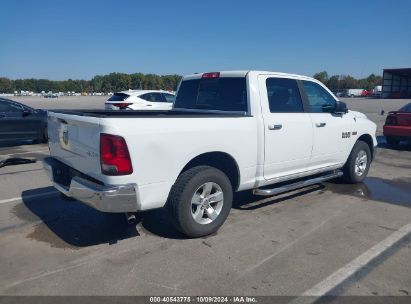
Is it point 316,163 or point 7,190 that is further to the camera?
point 7,190

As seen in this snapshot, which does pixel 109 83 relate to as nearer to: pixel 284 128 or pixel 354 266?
pixel 284 128

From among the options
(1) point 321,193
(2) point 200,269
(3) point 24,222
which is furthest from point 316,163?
(3) point 24,222

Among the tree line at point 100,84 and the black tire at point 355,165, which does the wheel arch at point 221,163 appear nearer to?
the black tire at point 355,165

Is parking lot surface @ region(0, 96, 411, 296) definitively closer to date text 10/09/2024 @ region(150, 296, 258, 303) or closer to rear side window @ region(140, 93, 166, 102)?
date text 10/09/2024 @ region(150, 296, 258, 303)

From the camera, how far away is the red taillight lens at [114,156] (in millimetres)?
3436

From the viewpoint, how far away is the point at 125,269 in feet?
11.6

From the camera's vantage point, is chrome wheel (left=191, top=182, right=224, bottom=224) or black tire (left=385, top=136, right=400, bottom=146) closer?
chrome wheel (left=191, top=182, right=224, bottom=224)

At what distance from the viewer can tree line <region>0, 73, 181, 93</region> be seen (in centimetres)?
14788

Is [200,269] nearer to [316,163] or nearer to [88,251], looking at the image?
[88,251]

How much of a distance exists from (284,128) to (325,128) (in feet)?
3.47

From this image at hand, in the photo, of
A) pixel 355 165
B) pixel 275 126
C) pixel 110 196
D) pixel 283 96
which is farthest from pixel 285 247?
pixel 355 165

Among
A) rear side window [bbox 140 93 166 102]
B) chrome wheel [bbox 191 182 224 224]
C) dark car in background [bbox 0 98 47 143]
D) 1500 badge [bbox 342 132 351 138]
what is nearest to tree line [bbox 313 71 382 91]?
rear side window [bbox 140 93 166 102]

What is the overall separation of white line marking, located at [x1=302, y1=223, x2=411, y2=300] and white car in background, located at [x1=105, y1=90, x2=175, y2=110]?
37.6 ft

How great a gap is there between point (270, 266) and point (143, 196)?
1.41m
